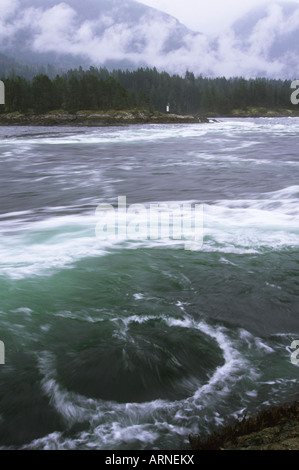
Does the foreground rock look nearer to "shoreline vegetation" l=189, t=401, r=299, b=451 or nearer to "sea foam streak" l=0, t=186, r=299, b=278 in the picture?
"sea foam streak" l=0, t=186, r=299, b=278

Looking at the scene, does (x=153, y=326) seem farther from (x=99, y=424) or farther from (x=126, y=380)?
(x=99, y=424)

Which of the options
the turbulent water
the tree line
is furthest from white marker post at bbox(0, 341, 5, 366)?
the tree line

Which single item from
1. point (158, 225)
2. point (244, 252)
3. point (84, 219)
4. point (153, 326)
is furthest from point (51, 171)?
point (153, 326)

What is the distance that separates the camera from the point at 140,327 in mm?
4641

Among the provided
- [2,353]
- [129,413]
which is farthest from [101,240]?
[129,413]

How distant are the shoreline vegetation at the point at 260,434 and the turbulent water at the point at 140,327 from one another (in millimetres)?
143

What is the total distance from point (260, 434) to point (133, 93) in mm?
94607

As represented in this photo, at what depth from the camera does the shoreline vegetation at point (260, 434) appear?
2.86 meters

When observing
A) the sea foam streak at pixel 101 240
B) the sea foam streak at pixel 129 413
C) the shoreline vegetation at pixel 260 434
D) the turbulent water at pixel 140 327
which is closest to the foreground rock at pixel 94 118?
the sea foam streak at pixel 101 240

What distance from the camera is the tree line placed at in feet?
268

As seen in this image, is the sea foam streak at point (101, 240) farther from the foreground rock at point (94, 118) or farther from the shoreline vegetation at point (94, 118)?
the foreground rock at point (94, 118)

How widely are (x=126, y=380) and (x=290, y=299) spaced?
2.61 m

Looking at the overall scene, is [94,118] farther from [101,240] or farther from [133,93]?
[101,240]

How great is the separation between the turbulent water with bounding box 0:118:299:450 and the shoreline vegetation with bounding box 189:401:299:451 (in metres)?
0.14
